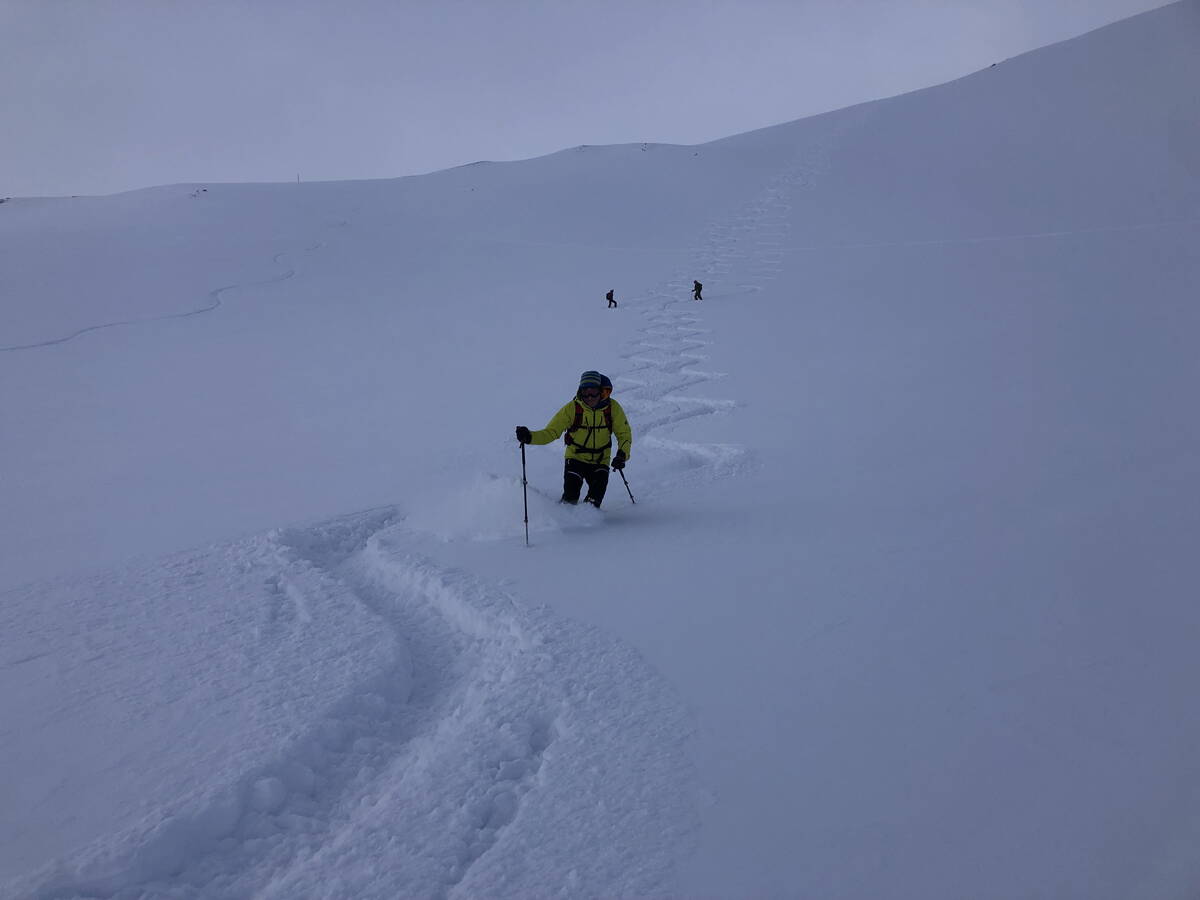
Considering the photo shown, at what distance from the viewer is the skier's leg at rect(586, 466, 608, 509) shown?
227 inches

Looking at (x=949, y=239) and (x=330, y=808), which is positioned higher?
(x=949, y=239)

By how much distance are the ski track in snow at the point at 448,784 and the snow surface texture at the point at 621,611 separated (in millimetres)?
15

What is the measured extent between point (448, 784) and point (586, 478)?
3.24 metres

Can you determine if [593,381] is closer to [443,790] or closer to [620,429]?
[620,429]

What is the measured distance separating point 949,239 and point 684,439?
1580cm

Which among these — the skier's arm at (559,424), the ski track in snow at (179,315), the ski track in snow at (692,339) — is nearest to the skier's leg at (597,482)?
the skier's arm at (559,424)

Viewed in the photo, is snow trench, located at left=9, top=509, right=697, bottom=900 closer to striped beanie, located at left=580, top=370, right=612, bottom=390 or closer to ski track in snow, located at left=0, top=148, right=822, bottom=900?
ski track in snow, located at left=0, top=148, right=822, bottom=900

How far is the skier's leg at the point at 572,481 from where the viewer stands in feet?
19.0

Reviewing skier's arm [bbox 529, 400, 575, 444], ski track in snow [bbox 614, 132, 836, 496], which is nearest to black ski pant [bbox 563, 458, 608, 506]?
skier's arm [bbox 529, 400, 575, 444]

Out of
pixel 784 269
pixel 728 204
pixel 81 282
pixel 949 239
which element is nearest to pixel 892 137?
pixel 728 204

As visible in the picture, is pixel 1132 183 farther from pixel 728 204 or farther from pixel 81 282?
pixel 81 282

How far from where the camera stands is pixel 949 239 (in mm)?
19578

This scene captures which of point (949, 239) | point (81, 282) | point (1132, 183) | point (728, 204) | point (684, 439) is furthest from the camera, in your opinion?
point (728, 204)

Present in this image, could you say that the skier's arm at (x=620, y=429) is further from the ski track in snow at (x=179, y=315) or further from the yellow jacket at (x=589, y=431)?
the ski track in snow at (x=179, y=315)
